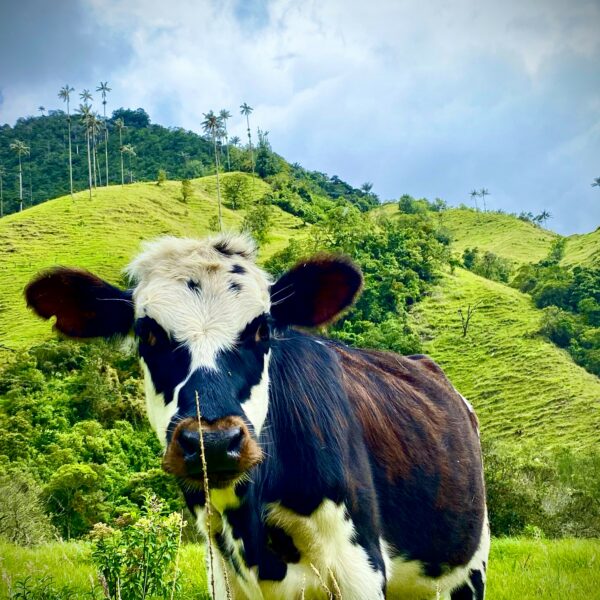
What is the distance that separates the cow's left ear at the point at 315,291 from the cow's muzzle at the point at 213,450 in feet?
→ 4.31

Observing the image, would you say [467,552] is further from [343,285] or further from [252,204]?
[252,204]

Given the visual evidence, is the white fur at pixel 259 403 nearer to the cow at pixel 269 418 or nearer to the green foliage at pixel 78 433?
the cow at pixel 269 418

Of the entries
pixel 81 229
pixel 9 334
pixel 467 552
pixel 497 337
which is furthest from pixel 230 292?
pixel 81 229

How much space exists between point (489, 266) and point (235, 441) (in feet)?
426

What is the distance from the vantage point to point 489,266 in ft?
419

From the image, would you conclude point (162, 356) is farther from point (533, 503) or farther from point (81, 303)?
point (533, 503)

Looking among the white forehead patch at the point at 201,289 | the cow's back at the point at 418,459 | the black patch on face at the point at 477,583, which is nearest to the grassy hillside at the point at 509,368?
the black patch on face at the point at 477,583

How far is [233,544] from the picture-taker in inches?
158

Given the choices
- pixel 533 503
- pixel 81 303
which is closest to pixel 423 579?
pixel 81 303

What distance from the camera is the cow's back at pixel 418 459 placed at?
4648 millimetres

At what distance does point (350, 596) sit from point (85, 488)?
51864 mm

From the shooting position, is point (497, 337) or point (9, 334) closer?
point (9, 334)

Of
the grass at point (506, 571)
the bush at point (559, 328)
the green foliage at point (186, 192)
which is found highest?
the green foliage at point (186, 192)

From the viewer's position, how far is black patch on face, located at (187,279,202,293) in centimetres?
387
